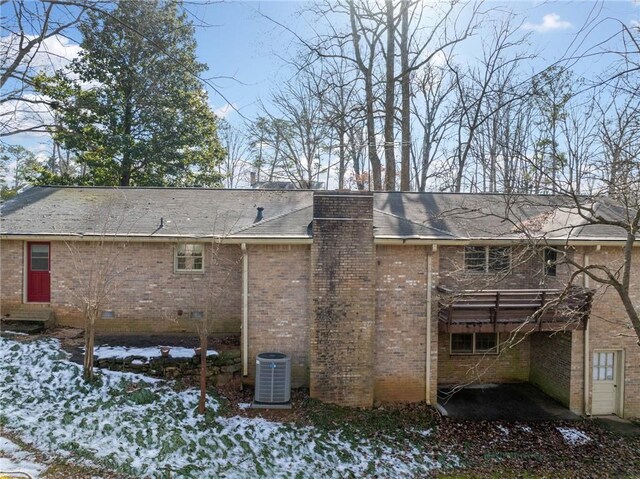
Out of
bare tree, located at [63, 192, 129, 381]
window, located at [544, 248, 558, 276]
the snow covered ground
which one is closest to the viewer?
the snow covered ground

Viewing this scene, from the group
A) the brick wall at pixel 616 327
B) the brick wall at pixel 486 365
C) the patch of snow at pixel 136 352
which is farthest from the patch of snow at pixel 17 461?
Answer: the brick wall at pixel 616 327

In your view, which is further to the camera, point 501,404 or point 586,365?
point 501,404

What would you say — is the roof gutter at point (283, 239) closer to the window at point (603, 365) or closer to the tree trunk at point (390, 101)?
the window at point (603, 365)

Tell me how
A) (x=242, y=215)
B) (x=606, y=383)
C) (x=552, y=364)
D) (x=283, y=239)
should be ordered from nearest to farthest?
1. (x=283, y=239)
2. (x=606, y=383)
3. (x=552, y=364)
4. (x=242, y=215)

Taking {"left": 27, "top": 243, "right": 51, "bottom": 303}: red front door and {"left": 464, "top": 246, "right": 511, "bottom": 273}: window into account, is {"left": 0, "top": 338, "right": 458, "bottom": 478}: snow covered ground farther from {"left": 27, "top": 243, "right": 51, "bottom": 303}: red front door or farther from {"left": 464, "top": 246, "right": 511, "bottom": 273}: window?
{"left": 464, "top": 246, "right": 511, "bottom": 273}: window

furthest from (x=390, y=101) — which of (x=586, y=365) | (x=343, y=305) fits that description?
(x=586, y=365)

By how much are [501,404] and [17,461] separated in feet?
36.2

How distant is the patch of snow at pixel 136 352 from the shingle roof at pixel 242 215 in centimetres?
311

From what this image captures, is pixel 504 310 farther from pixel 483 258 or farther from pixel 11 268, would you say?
pixel 11 268

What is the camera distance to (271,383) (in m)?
9.38

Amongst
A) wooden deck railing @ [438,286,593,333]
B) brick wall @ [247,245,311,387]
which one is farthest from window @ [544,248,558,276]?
brick wall @ [247,245,311,387]

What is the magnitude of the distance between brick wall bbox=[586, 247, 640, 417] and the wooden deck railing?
91 centimetres

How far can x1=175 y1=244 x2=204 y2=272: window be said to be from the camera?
11.9m

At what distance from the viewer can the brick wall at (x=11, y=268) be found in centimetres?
1179
